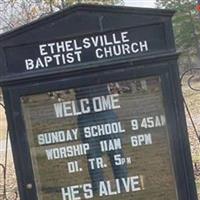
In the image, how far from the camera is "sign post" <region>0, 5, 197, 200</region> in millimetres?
3979

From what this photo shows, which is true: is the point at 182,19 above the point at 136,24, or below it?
above

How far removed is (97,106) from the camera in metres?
4.05

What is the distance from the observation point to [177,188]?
4055mm

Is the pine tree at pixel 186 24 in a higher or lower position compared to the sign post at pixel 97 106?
higher

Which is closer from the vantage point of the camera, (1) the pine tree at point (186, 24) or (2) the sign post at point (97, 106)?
(2) the sign post at point (97, 106)

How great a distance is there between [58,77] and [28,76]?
0.65ft

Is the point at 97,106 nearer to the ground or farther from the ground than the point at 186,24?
nearer to the ground

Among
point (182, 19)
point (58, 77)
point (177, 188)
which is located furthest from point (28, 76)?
point (182, 19)

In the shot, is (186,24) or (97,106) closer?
(97,106)

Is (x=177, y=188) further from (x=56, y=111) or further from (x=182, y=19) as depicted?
(x=182, y=19)

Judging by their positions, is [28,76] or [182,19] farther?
[182,19]

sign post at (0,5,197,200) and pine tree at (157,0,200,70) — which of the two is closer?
sign post at (0,5,197,200)

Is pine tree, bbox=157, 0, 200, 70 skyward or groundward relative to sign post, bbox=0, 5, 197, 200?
skyward

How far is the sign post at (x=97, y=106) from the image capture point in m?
3.98
